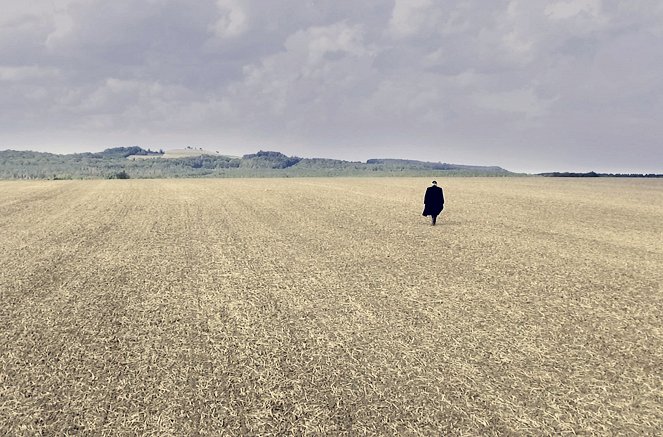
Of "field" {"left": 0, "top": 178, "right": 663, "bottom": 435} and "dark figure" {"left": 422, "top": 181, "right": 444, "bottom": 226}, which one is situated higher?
"dark figure" {"left": 422, "top": 181, "right": 444, "bottom": 226}

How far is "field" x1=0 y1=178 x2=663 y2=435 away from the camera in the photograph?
5180 millimetres

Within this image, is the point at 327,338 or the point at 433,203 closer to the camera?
the point at 327,338

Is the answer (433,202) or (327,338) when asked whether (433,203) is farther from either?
(327,338)

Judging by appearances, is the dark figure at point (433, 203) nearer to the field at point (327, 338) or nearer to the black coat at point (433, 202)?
the black coat at point (433, 202)

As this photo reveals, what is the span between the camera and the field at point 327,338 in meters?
5.18

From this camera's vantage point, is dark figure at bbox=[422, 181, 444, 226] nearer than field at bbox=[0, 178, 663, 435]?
No

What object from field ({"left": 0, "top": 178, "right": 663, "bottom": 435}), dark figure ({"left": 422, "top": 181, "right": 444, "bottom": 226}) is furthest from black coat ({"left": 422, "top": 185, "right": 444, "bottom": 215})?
field ({"left": 0, "top": 178, "right": 663, "bottom": 435})

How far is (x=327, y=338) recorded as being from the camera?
7.37 m

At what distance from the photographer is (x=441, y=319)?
8.38 m

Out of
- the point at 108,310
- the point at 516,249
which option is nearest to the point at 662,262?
the point at 516,249

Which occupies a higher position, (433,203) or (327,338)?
(433,203)

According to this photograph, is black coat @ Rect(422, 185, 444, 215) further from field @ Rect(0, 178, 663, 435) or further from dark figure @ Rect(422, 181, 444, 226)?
field @ Rect(0, 178, 663, 435)

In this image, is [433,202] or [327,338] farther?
[433,202]

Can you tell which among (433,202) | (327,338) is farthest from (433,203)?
(327,338)
